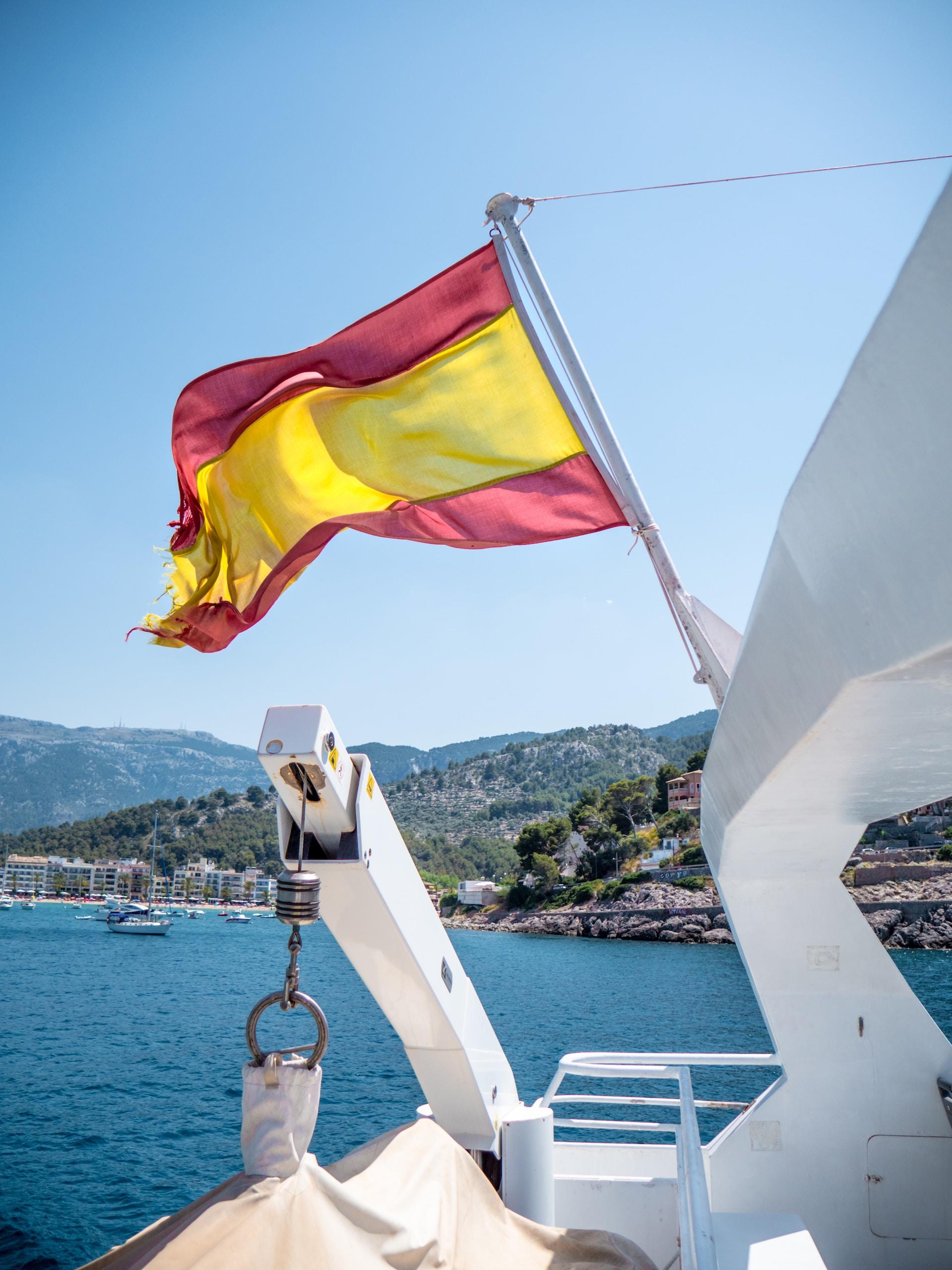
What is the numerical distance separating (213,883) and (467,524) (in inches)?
6197

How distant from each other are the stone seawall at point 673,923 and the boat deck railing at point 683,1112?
31778 millimetres

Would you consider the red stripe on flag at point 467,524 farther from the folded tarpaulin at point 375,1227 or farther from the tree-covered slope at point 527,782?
the tree-covered slope at point 527,782

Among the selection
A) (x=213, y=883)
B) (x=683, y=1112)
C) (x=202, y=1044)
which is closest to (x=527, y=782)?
(x=213, y=883)

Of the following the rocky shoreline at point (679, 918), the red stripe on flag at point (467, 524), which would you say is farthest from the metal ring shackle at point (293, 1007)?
the rocky shoreline at point (679, 918)

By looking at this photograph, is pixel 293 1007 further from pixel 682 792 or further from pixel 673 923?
pixel 682 792

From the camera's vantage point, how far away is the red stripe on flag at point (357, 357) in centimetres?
447

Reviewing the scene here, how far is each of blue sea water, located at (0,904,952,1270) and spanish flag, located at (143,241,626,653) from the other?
12.2 meters

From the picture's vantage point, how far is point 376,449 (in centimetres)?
460

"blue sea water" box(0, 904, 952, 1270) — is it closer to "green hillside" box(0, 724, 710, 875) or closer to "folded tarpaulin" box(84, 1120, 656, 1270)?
"folded tarpaulin" box(84, 1120, 656, 1270)

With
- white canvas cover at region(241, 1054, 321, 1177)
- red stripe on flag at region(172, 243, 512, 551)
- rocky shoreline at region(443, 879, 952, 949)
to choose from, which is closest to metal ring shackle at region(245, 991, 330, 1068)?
white canvas cover at region(241, 1054, 321, 1177)

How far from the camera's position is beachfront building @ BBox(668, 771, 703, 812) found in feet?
284

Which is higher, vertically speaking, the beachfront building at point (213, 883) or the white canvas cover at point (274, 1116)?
the beachfront building at point (213, 883)

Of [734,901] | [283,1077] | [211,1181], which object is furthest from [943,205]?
[211,1181]

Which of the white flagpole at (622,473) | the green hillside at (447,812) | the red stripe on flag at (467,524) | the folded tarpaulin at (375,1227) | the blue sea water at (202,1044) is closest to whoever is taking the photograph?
the folded tarpaulin at (375,1227)
